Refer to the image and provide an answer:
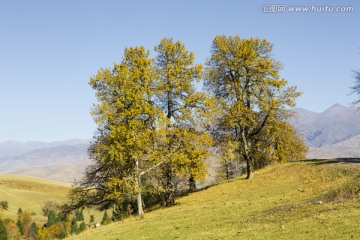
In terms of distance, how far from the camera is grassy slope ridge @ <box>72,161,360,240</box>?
766 inches

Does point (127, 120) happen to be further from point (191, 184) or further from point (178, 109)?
point (191, 184)

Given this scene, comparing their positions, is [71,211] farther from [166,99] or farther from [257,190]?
[257,190]

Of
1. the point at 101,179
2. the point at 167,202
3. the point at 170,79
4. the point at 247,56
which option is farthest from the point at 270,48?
Result: the point at 101,179

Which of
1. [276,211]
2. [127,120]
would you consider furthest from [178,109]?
[276,211]

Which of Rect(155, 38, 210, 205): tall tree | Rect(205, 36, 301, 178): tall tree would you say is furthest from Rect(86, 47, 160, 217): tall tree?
Rect(205, 36, 301, 178): tall tree

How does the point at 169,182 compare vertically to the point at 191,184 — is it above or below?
above

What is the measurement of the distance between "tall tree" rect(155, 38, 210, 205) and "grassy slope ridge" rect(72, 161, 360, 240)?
4716 millimetres

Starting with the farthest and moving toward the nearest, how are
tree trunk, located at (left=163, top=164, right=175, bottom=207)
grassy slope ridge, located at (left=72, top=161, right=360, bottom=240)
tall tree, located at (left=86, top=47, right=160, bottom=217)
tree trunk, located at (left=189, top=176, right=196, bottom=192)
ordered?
1. tree trunk, located at (left=189, top=176, right=196, bottom=192)
2. tree trunk, located at (left=163, top=164, right=175, bottom=207)
3. tall tree, located at (left=86, top=47, right=160, bottom=217)
4. grassy slope ridge, located at (left=72, top=161, right=360, bottom=240)

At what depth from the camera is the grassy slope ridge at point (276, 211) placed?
19.5 metres

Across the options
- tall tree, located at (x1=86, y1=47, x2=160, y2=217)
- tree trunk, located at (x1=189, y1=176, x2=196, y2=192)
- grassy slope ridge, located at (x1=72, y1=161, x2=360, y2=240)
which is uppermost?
tall tree, located at (x1=86, y1=47, x2=160, y2=217)

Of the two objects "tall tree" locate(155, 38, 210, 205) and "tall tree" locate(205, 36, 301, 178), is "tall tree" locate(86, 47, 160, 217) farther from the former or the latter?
"tall tree" locate(205, 36, 301, 178)

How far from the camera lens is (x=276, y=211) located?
2622cm

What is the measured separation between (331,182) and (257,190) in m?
7.94

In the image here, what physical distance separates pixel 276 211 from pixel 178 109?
19968mm
